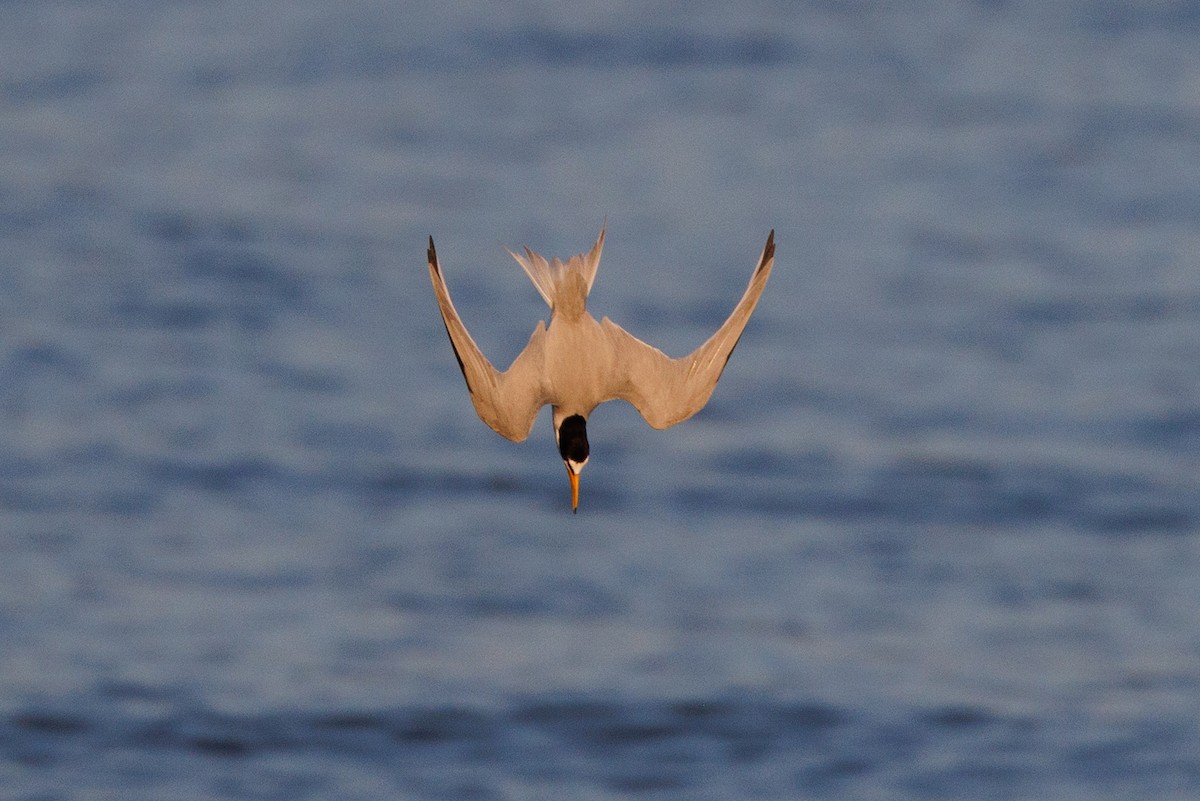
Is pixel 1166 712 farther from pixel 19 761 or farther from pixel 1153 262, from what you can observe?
pixel 19 761

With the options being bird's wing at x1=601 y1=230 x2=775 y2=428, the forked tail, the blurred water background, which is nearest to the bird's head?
bird's wing at x1=601 y1=230 x2=775 y2=428

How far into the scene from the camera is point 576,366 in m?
6.47

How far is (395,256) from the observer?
2431cm

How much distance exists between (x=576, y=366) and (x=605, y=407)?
50.7ft

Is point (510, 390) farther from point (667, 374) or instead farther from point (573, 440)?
point (667, 374)

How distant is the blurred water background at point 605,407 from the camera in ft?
59.6

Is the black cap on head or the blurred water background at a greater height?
the blurred water background

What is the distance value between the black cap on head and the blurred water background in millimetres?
11062

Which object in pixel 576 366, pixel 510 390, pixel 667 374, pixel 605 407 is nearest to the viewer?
pixel 576 366

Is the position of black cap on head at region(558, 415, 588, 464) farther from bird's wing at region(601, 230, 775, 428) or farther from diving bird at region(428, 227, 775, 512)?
bird's wing at region(601, 230, 775, 428)

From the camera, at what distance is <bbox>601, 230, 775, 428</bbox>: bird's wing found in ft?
22.6

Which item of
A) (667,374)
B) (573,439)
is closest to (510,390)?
(573,439)

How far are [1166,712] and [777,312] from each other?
675cm

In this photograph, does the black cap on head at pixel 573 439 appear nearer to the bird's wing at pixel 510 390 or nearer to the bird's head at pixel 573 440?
the bird's head at pixel 573 440
